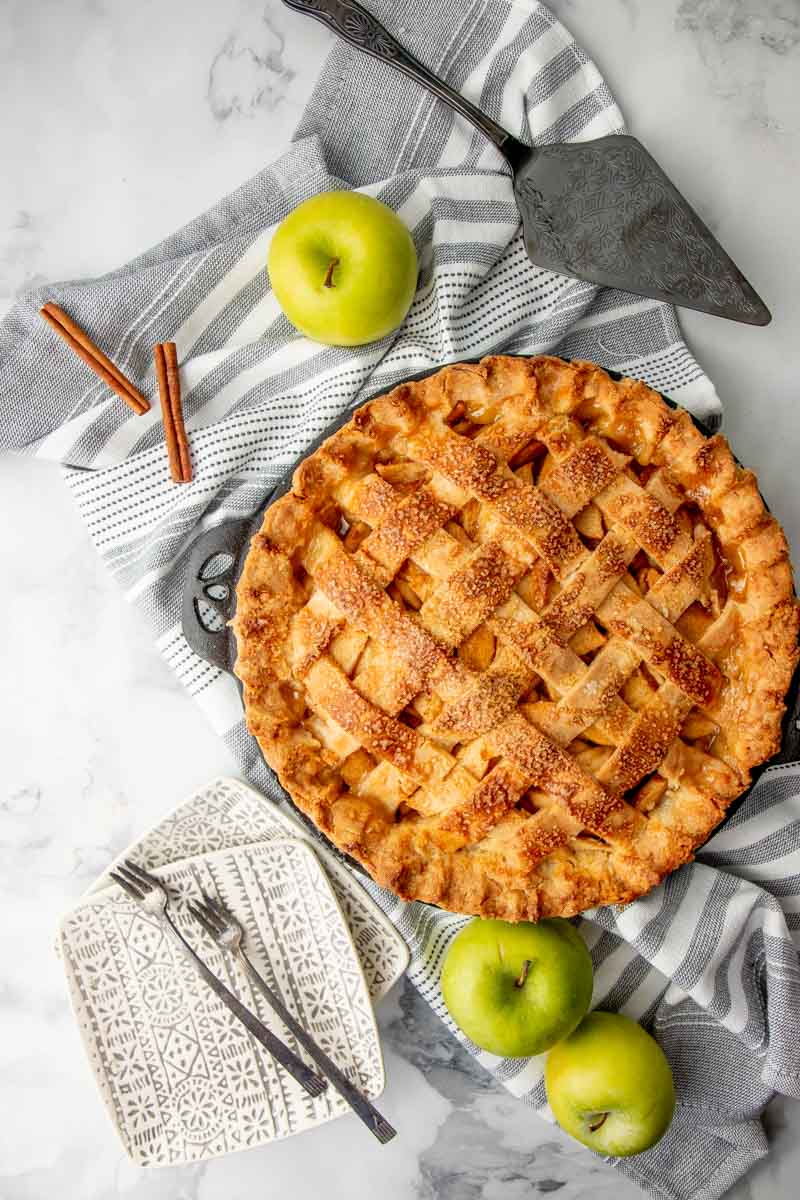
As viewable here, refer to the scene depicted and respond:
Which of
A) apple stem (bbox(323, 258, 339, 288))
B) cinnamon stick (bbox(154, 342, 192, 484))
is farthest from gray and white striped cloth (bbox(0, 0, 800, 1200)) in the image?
apple stem (bbox(323, 258, 339, 288))

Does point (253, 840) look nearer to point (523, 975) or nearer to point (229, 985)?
point (229, 985)

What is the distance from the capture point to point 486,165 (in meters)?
1.49

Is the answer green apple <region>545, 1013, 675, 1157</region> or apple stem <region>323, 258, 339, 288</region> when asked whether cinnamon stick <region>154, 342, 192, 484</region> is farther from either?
green apple <region>545, 1013, 675, 1157</region>

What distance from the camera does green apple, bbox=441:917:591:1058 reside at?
128 centimetres

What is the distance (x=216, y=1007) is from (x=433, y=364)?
0.92 metres

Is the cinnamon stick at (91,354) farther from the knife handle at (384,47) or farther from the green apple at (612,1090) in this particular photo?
the green apple at (612,1090)

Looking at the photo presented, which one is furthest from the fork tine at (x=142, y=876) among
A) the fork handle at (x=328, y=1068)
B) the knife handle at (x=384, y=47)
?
the knife handle at (x=384, y=47)

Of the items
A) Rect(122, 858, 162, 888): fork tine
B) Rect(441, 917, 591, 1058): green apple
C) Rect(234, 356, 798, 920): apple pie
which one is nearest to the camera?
Rect(234, 356, 798, 920): apple pie

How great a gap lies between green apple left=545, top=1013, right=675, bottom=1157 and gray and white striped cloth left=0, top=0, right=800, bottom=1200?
0.09 metres

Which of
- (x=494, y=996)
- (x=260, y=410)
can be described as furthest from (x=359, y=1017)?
(x=260, y=410)

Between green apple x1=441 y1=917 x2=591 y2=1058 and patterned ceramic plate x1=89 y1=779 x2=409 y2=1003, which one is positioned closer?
green apple x1=441 y1=917 x2=591 y2=1058

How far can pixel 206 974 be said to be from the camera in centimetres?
137

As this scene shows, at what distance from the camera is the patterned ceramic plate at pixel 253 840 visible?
4.67 ft

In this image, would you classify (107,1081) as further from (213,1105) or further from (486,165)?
(486,165)
